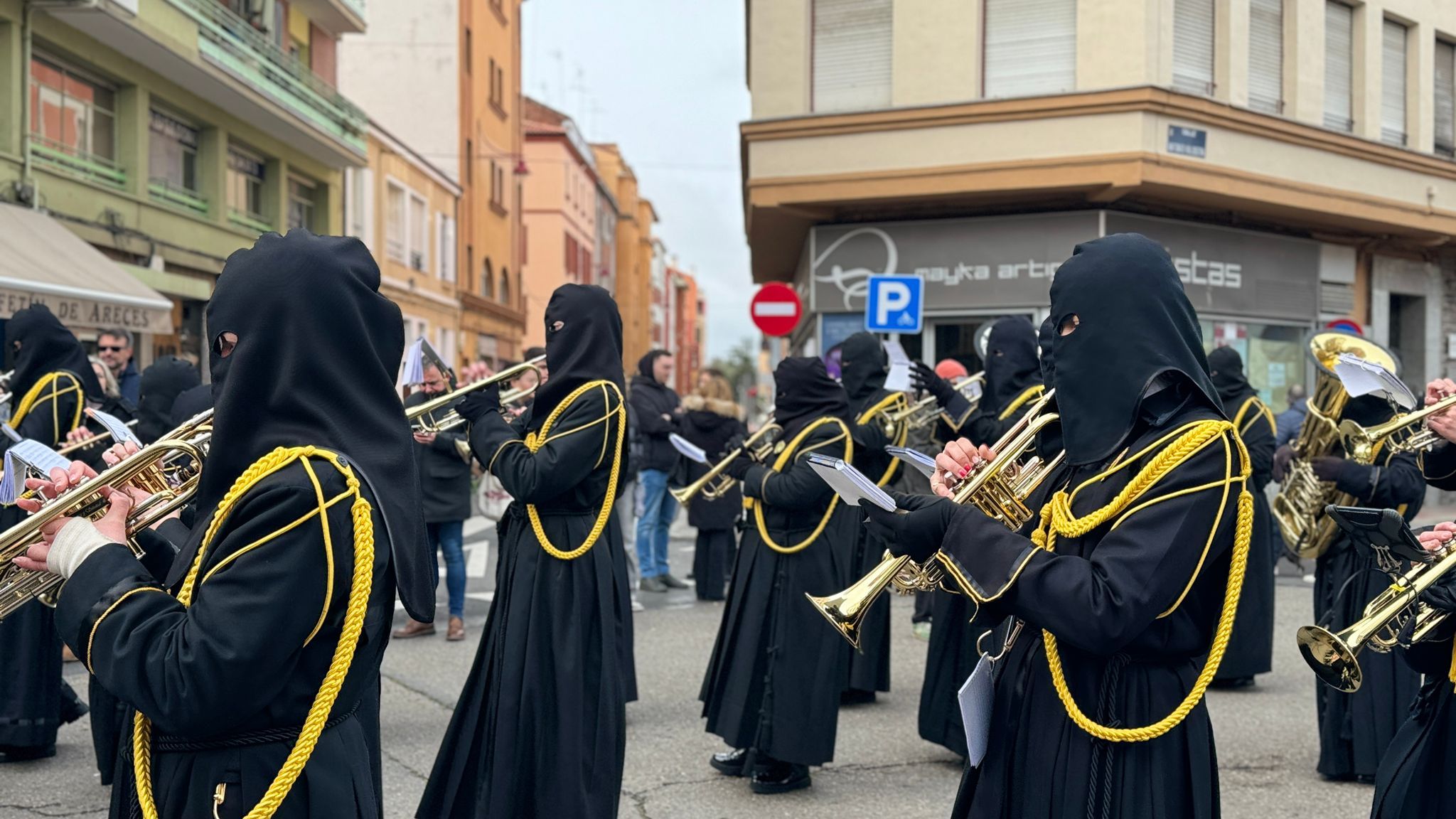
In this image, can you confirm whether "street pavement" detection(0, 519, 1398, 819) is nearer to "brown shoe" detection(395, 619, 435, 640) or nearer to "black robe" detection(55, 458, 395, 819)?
"brown shoe" detection(395, 619, 435, 640)

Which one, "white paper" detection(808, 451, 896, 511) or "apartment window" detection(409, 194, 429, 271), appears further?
"apartment window" detection(409, 194, 429, 271)

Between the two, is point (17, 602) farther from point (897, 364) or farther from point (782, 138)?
point (782, 138)

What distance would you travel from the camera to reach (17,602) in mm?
2959

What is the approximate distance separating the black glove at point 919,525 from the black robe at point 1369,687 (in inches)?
142

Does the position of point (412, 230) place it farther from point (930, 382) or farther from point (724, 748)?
point (724, 748)

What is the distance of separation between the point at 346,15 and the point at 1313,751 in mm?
25264

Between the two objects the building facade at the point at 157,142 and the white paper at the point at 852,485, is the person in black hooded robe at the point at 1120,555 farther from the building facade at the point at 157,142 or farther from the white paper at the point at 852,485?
the building facade at the point at 157,142

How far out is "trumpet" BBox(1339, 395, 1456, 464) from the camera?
444 cm

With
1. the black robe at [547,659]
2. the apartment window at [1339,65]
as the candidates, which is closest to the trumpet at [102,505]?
the black robe at [547,659]

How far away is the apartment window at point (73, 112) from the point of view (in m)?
16.5

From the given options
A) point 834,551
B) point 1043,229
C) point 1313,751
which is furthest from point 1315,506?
point 1043,229

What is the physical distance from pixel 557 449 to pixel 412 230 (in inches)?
1133

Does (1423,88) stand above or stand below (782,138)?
above

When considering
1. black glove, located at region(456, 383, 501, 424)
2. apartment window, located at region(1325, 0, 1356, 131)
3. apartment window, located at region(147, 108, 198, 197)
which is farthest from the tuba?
apartment window, located at region(147, 108, 198, 197)
